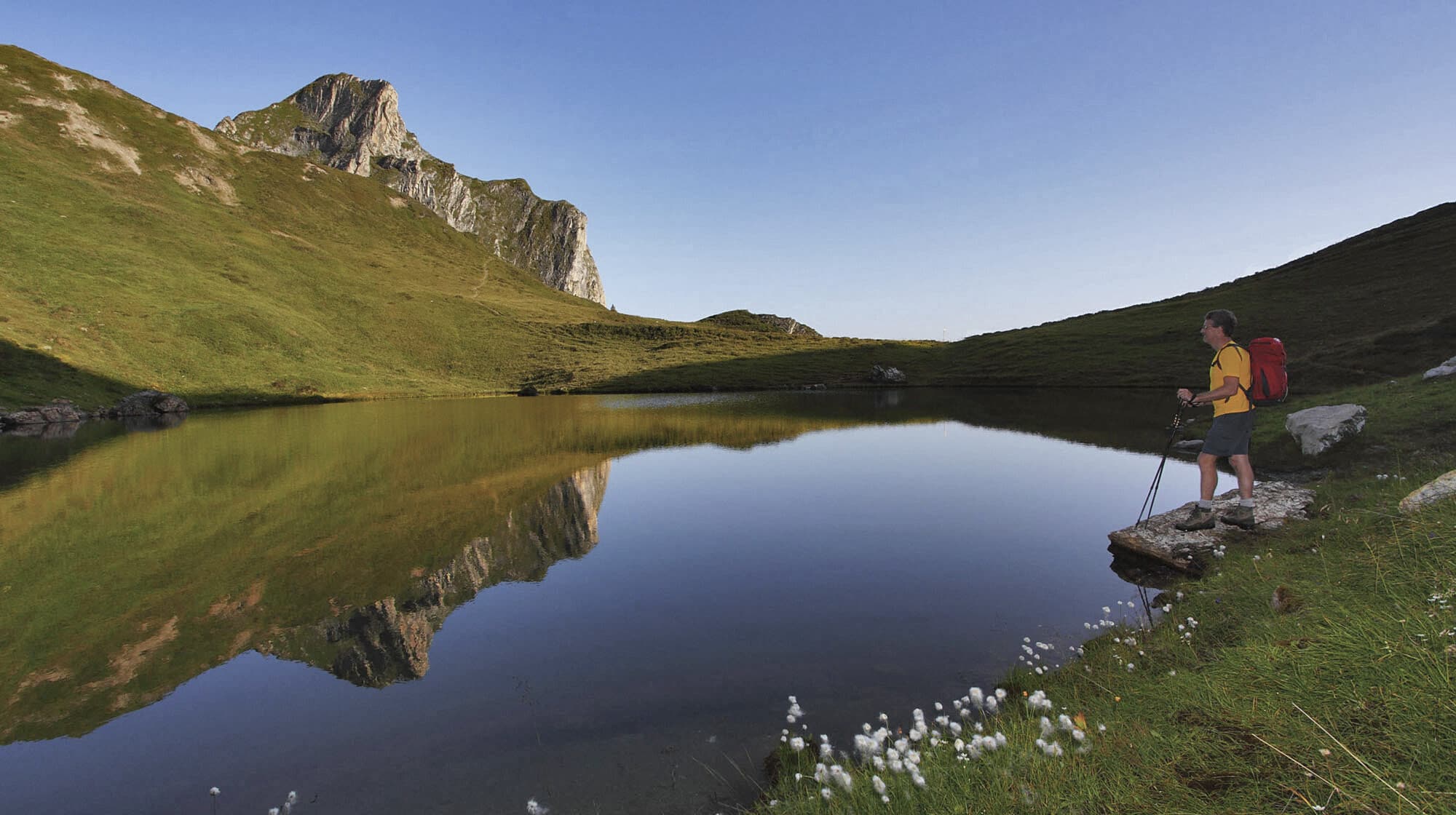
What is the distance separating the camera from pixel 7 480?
81.0 feet

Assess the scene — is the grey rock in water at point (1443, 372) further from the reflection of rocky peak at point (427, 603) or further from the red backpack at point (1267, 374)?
the reflection of rocky peak at point (427, 603)

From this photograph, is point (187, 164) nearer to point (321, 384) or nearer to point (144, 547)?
point (321, 384)

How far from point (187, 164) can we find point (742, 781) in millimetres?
228316

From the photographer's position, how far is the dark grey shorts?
40.9ft

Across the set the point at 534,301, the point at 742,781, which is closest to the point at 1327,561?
the point at 742,781

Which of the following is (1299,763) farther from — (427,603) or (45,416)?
(45,416)

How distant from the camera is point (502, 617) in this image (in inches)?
461

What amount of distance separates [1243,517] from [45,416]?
81771mm

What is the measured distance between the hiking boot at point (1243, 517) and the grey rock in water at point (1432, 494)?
12.2ft

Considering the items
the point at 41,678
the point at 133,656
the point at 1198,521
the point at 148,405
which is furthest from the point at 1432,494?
the point at 148,405

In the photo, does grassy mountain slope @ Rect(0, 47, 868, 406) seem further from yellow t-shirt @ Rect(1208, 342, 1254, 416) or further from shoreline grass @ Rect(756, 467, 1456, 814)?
yellow t-shirt @ Rect(1208, 342, 1254, 416)

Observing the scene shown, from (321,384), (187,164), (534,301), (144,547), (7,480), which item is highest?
(187,164)

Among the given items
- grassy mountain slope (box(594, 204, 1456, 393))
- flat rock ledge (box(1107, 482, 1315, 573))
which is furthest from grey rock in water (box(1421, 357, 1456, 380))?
grassy mountain slope (box(594, 204, 1456, 393))

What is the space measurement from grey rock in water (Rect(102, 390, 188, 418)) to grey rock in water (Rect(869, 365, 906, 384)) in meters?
102
